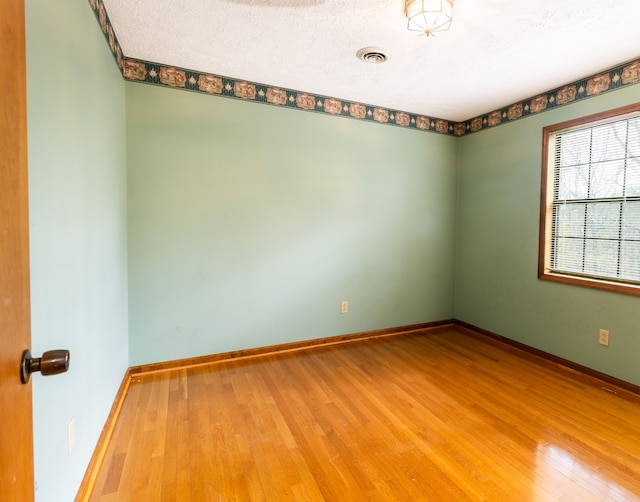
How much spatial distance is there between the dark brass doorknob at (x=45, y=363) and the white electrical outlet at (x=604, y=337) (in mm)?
3417

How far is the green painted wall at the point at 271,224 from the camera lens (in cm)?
258

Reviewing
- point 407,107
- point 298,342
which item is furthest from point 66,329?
point 407,107

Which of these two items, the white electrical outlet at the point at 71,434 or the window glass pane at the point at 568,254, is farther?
the window glass pane at the point at 568,254

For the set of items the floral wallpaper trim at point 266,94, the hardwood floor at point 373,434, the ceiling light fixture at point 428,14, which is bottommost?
the hardwood floor at point 373,434

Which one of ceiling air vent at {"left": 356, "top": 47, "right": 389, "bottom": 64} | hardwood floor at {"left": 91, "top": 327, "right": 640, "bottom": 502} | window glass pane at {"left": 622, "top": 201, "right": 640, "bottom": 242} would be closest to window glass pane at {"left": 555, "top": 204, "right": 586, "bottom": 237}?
window glass pane at {"left": 622, "top": 201, "right": 640, "bottom": 242}

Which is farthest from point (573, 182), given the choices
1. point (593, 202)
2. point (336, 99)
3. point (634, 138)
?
point (336, 99)

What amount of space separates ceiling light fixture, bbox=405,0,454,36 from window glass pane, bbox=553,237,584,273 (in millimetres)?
2169

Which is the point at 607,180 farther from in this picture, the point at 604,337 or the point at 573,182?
the point at 604,337

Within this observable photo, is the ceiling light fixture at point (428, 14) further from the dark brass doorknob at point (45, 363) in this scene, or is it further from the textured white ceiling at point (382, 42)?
the dark brass doorknob at point (45, 363)

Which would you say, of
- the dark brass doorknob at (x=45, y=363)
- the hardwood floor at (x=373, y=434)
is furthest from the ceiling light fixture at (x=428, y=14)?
the hardwood floor at (x=373, y=434)

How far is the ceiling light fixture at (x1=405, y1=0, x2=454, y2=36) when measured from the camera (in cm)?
167

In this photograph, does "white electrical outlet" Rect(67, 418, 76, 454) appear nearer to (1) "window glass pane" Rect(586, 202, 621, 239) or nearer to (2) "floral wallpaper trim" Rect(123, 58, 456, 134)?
(2) "floral wallpaper trim" Rect(123, 58, 456, 134)

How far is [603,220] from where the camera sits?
2617mm

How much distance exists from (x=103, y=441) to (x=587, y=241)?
380cm
